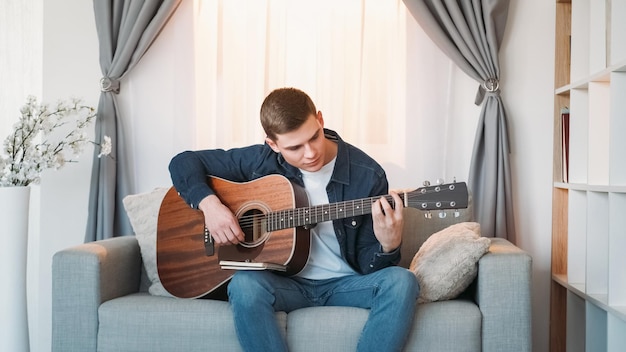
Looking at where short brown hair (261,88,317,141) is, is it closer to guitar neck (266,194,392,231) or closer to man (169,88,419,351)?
man (169,88,419,351)

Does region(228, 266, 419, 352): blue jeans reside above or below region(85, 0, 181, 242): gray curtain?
below

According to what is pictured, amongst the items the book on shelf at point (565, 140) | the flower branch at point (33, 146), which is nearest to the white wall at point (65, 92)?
the flower branch at point (33, 146)

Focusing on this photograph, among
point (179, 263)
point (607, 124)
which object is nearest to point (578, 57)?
point (607, 124)

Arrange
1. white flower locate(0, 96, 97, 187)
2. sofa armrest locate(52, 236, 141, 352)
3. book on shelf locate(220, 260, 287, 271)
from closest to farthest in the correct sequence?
book on shelf locate(220, 260, 287, 271) < sofa armrest locate(52, 236, 141, 352) < white flower locate(0, 96, 97, 187)

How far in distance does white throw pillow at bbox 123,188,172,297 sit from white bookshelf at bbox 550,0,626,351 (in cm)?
153

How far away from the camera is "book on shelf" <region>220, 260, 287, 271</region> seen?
2164 mm

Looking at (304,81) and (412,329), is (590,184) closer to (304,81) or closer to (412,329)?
(412,329)

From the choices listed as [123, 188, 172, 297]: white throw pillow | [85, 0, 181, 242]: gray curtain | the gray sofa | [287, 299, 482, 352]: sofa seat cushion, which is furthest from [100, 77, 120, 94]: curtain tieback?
[287, 299, 482, 352]: sofa seat cushion

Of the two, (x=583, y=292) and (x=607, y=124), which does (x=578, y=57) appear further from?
(x=583, y=292)

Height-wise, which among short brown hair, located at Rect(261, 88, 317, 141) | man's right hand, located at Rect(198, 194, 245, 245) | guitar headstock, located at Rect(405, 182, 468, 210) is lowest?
man's right hand, located at Rect(198, 194, 245, 245)

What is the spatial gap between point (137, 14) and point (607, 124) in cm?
200

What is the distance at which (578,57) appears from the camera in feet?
9.05

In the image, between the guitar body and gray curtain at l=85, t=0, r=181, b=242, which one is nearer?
the guitar body

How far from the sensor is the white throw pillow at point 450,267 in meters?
2.18
